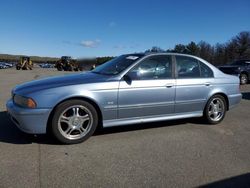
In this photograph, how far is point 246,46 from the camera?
63.2m

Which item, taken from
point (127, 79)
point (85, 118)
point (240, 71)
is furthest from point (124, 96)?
point (240, 71)

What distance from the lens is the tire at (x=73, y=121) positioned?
14.9 feet

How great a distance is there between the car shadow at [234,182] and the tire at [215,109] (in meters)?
2.59

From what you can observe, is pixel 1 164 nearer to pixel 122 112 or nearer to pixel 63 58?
pixel 122 112

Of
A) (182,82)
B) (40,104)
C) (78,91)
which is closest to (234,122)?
(182,82)

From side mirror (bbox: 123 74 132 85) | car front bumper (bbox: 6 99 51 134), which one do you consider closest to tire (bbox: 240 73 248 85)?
side mirror (bbox: 123 74 132 85)

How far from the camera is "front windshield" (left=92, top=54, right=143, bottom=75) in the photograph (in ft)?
17.5

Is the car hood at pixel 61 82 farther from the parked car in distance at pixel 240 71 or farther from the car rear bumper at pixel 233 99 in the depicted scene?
the parked car in distance at pixel 240 71

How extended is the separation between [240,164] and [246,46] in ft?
213

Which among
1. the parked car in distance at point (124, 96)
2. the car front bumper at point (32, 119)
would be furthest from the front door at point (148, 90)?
the car front bumper at point (32, 119)

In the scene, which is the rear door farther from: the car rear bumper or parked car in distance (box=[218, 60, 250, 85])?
parked car in distance (box=[218, 60, 250, 85])

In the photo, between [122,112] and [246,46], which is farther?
[246,46]

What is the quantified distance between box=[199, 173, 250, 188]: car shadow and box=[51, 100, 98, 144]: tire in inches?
83.8

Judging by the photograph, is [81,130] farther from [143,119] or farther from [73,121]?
[143,119]
